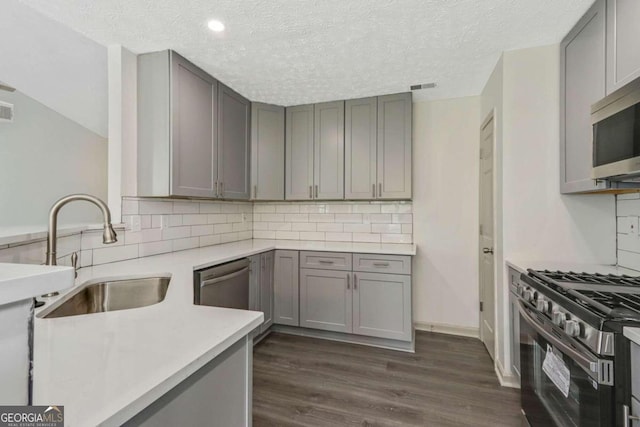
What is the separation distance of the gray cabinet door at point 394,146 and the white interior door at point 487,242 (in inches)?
26.4

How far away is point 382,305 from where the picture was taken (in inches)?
110

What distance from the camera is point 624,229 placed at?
195 centimetres

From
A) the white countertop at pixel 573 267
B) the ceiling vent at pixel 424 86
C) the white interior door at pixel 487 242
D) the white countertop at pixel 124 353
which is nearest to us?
the white countertop at pixel 124 353

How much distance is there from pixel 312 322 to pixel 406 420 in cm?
131

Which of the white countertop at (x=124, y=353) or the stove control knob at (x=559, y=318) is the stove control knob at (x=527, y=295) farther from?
the white countertop at (x=124, y=353)

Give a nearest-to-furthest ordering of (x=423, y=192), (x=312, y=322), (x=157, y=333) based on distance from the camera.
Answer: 1. (x=157, y=333)
2. (x=312, y=322)
3. (x=423, y=192)

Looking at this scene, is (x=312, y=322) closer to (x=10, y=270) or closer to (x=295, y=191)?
(x=295, y=191)

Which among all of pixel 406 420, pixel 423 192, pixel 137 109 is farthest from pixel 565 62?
pixel 137 109

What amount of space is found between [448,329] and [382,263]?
1.14 meters

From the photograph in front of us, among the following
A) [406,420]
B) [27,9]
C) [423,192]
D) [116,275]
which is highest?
[27,9]

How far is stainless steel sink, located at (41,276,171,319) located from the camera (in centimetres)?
157

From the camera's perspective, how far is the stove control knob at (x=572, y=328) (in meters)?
1.19

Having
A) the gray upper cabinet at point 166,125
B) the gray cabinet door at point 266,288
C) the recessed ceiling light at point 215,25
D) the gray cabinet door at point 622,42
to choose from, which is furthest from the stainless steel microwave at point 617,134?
the gray upper cabinet at point 166,125

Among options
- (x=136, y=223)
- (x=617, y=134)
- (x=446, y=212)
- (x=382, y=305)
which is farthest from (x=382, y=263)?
(x=136, y=223)
